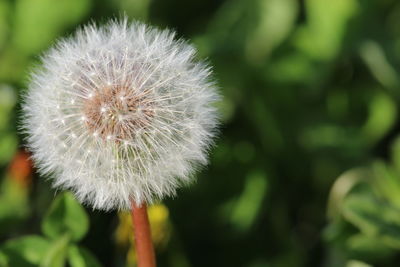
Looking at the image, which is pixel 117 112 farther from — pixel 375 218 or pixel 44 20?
pixel 44 20

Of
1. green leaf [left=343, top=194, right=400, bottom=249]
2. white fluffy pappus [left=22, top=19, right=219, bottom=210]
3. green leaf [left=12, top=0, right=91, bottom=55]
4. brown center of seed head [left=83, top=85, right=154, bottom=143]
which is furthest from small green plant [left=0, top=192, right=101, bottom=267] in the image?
green leaf [left=12, top=0, right=91, bottom=55]

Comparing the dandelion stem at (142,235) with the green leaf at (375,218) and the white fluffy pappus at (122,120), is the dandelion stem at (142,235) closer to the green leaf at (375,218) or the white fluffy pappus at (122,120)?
the white fluffy pappus at (122,120)

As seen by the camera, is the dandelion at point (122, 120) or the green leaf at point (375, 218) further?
the green leaf at point (375, 218)

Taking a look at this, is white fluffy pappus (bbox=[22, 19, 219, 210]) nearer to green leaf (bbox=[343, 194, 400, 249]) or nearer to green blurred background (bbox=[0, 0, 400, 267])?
green leaf (bbox=[343, 194, 400, 249])

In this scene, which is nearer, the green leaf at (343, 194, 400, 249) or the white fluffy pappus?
the white fluffy pappus

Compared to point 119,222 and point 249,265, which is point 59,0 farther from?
point 249,265

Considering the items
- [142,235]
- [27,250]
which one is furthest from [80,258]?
[142,235]

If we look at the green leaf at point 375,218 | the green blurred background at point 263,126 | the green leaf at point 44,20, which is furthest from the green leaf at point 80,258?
the green leaf at point 44,20
